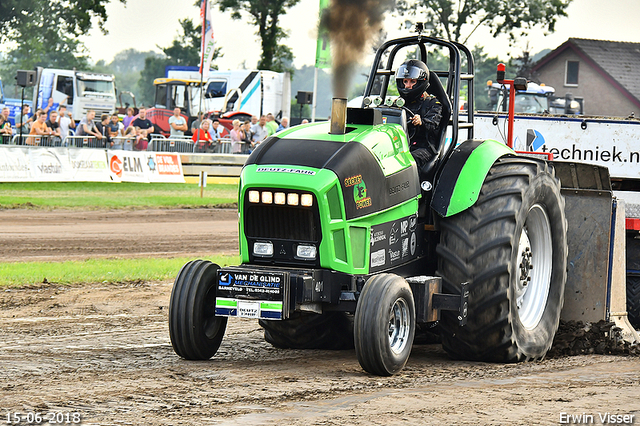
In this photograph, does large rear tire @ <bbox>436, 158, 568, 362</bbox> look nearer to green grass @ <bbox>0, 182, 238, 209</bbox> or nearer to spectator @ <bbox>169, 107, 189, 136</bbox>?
green grass @ <bbox>0, 182, 238, 209</bbox>

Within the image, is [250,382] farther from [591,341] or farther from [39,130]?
[39,130]

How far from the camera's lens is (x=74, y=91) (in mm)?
38156

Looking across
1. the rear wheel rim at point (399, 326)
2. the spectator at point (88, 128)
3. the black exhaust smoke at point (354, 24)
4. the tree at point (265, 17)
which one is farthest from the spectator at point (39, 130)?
the tree at point (265, 17)

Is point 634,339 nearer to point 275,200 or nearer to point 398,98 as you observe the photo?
point 398,98

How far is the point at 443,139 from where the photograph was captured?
7.29m

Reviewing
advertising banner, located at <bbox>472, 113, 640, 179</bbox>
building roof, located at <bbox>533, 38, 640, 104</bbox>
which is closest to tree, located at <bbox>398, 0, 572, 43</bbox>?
building roof, located at <bbox>533, 38, 640, 104</bbox>

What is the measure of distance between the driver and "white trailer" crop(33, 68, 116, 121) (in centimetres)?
3248

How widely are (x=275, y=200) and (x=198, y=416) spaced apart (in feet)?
5.90

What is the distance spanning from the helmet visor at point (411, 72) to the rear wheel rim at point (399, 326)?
74.7 inches

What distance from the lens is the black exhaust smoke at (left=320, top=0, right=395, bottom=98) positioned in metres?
9.35

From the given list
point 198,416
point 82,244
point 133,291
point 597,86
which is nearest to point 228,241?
point 82,244

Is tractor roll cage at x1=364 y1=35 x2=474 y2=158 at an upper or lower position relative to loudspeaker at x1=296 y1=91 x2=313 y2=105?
lower

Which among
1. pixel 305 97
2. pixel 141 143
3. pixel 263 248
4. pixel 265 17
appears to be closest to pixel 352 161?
pixel 263 248

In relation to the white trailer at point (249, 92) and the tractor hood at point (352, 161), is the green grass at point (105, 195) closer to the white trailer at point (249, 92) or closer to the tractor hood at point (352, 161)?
the white trailer at point (249, 92)
